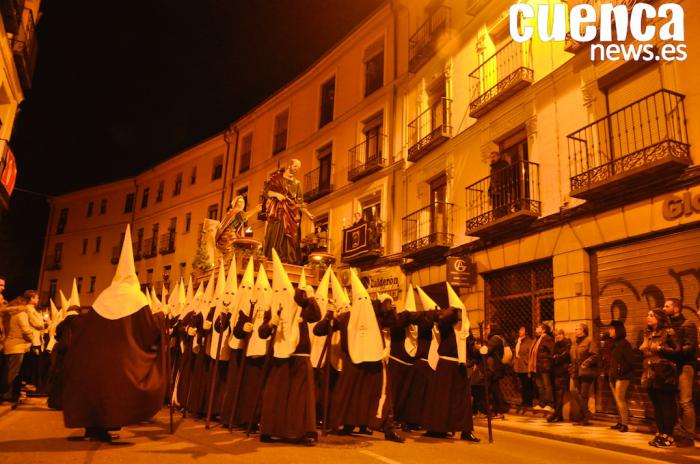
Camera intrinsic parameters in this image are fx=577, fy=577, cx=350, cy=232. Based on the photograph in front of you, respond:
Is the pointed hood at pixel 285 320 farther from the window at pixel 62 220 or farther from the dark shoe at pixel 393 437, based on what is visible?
the window at pixel 62 220

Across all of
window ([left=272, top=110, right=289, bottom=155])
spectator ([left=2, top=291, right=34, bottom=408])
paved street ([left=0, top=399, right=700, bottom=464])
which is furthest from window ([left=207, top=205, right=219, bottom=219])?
paved street ([left=0, top=399, right=700, bottom=464])

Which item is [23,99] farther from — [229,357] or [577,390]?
[577,390]

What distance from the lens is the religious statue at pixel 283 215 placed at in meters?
15.6

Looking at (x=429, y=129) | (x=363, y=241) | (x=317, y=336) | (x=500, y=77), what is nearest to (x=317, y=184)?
(x=363, y=241)

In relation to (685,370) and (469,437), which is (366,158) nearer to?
(469,437)

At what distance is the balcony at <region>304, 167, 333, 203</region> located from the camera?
917 inches

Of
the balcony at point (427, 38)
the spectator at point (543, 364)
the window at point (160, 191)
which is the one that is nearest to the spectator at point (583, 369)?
the spectator at point (543, 364)

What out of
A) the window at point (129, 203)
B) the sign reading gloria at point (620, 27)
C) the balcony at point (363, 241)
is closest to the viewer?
the sign reading gloria at point (620, 27)

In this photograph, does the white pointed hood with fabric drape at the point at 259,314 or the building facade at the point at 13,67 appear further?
the building facade at the point at 13,67

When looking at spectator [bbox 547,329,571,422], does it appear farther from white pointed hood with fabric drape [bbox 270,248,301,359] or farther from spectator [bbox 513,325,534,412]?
white pointed hood with fabric drape [bbox 270,248,301,359]

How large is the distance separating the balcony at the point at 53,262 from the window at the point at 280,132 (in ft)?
75.9

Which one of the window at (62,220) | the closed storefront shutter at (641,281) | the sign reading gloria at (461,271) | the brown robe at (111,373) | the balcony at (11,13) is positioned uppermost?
the window at (62,220)

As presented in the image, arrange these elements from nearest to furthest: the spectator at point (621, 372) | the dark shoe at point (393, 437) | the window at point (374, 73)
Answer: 1. the dark shoe at point (393, 437)
2. the spectator at point (621, 372)
3. the window at point (374, 73)

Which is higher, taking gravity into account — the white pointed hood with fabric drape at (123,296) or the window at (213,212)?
the window at (213,212)
